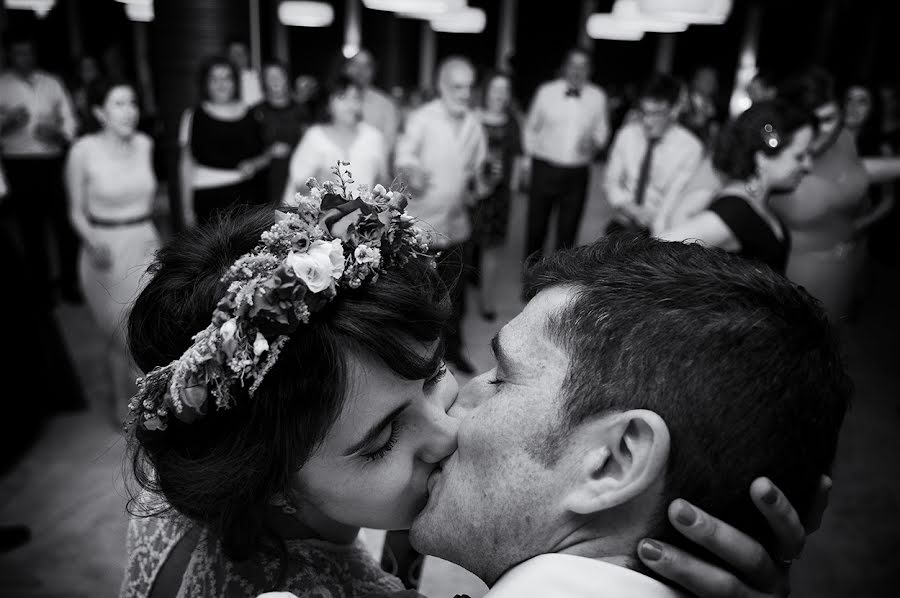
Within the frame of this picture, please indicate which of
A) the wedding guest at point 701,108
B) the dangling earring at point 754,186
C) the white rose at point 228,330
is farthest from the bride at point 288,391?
the wedding guest at point 701,108

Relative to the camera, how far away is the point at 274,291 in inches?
39.0

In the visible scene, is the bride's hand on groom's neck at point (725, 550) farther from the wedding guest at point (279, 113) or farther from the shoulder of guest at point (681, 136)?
the wedding guest at point (279, 113)

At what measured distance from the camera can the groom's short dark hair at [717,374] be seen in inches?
33.7

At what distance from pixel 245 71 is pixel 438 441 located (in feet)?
18.9

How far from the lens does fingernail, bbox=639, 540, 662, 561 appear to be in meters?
0.87

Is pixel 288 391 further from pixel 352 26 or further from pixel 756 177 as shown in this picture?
pixel 352 26

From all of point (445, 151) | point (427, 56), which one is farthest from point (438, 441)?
point (427, 56)

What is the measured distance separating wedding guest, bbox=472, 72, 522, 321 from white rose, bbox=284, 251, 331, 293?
370 centimetres

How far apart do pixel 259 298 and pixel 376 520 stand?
0.38 metres

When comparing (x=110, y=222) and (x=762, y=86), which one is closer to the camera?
(x=110, y=222)

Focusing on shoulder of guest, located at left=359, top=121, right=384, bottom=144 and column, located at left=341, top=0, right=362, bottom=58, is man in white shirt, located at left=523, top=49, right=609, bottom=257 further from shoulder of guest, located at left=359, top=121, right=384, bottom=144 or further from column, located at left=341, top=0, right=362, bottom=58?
column, located at left=341, top=0, right=362, bottom=58

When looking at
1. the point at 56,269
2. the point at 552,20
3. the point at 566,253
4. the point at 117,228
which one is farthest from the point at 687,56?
the point at 566,253

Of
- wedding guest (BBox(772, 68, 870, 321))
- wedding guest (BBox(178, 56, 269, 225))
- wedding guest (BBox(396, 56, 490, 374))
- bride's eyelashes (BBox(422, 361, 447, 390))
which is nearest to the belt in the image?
wedding guest (BBox(178, 56, 269, 225))

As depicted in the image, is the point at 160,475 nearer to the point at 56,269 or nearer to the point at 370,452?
the point at 370,452
